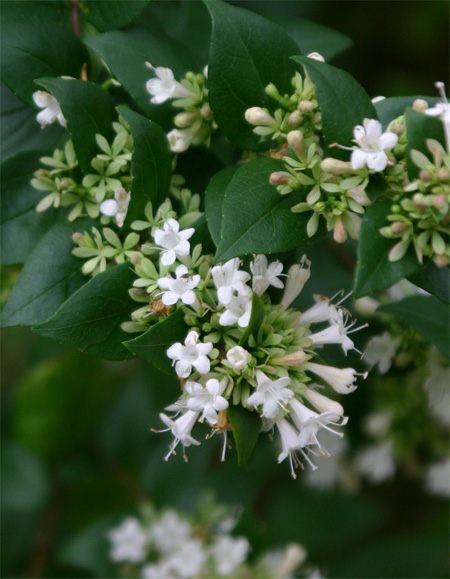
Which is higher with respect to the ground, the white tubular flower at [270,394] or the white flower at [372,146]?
the white flower at [372,146]

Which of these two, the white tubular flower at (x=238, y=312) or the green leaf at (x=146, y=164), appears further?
the green leaf at (x=146, y=164)

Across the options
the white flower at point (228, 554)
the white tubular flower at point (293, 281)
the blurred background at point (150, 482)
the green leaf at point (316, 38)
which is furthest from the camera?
the blurred background at point (150, 482)

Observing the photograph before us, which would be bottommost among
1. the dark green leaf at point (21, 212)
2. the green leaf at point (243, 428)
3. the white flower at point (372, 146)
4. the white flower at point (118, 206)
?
the green leaf at point (243, 428)

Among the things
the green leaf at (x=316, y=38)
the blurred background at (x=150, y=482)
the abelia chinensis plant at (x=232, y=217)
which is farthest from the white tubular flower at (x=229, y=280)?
the blurred background at (x=150, y=482)

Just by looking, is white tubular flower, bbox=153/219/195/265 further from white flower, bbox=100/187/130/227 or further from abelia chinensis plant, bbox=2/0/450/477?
white flower, bbox=100/187/130/227

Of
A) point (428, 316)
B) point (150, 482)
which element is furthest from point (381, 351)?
point (150, 482)

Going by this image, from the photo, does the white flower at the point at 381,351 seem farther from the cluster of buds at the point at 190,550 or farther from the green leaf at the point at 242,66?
the cluster of buds at the point at 190,550

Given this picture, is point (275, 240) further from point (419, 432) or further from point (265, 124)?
point (419, 432)

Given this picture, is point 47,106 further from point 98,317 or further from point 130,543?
point 130,543
